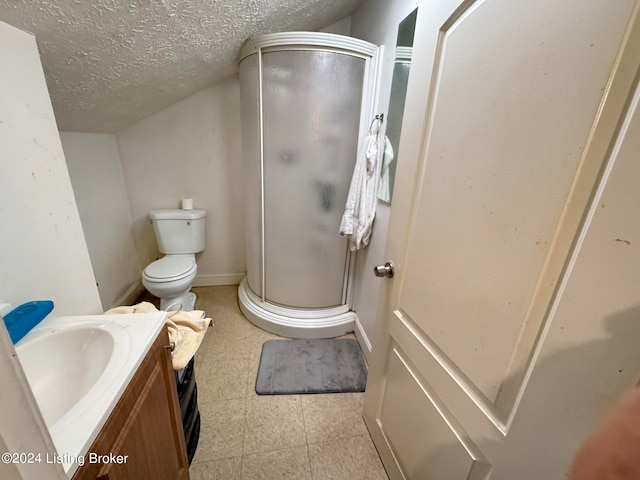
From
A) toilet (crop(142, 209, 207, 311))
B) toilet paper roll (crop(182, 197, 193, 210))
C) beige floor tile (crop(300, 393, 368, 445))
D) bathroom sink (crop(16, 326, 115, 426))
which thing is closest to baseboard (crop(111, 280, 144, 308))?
toilet (crop(142, 209, 207, 311))

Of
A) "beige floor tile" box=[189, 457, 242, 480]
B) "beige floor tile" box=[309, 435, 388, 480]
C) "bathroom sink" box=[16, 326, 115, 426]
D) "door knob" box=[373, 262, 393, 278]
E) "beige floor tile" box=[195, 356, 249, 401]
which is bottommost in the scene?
"beige floor tile" box=[189, 457, 242, 480]

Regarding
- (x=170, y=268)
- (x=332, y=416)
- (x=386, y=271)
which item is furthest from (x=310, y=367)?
(x=170, y=268)

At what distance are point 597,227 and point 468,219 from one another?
251 mm

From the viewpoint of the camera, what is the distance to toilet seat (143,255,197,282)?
5.80ft

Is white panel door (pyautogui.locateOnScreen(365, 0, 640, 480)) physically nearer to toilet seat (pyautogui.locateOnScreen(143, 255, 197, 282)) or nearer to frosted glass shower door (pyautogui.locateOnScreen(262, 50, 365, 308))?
frosted glass shower door (pyautogui.locateOnScreen(262, 50, 365, 308))

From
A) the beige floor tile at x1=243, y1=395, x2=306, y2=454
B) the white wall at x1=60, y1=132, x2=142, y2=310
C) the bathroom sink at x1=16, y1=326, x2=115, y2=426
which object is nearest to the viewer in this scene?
the bathroom sink at x1=16, y1=326, x2=115, y2=426

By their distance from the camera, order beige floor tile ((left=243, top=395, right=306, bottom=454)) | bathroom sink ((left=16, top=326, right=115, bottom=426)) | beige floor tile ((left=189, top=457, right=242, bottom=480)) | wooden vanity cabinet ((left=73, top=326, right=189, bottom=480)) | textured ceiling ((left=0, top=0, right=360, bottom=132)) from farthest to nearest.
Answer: beige floor tile ((left=243, top=395, right=306, bottom=454))
beige floor tile ((left=189, top=457, right=242, bottom=480))
textured ceiling ((left=0, top=0, right=360, bottom=132))
bathroom sink ((left=16, top=326, right=115, bottom=426))
wooden vanity cabinet ((left=73, top=326, right=189, bottom=480))

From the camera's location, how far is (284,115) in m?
1.55

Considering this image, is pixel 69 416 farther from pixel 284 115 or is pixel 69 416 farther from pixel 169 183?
pixel 169 183

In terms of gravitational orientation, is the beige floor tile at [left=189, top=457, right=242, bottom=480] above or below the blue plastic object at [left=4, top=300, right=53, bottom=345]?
below

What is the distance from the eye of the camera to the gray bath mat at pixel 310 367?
150 centimetres

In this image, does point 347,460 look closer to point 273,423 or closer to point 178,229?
point 273,423

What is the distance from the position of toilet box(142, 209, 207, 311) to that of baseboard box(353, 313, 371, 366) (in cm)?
129

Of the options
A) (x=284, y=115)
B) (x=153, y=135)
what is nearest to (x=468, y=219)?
(x=284, y=115)
